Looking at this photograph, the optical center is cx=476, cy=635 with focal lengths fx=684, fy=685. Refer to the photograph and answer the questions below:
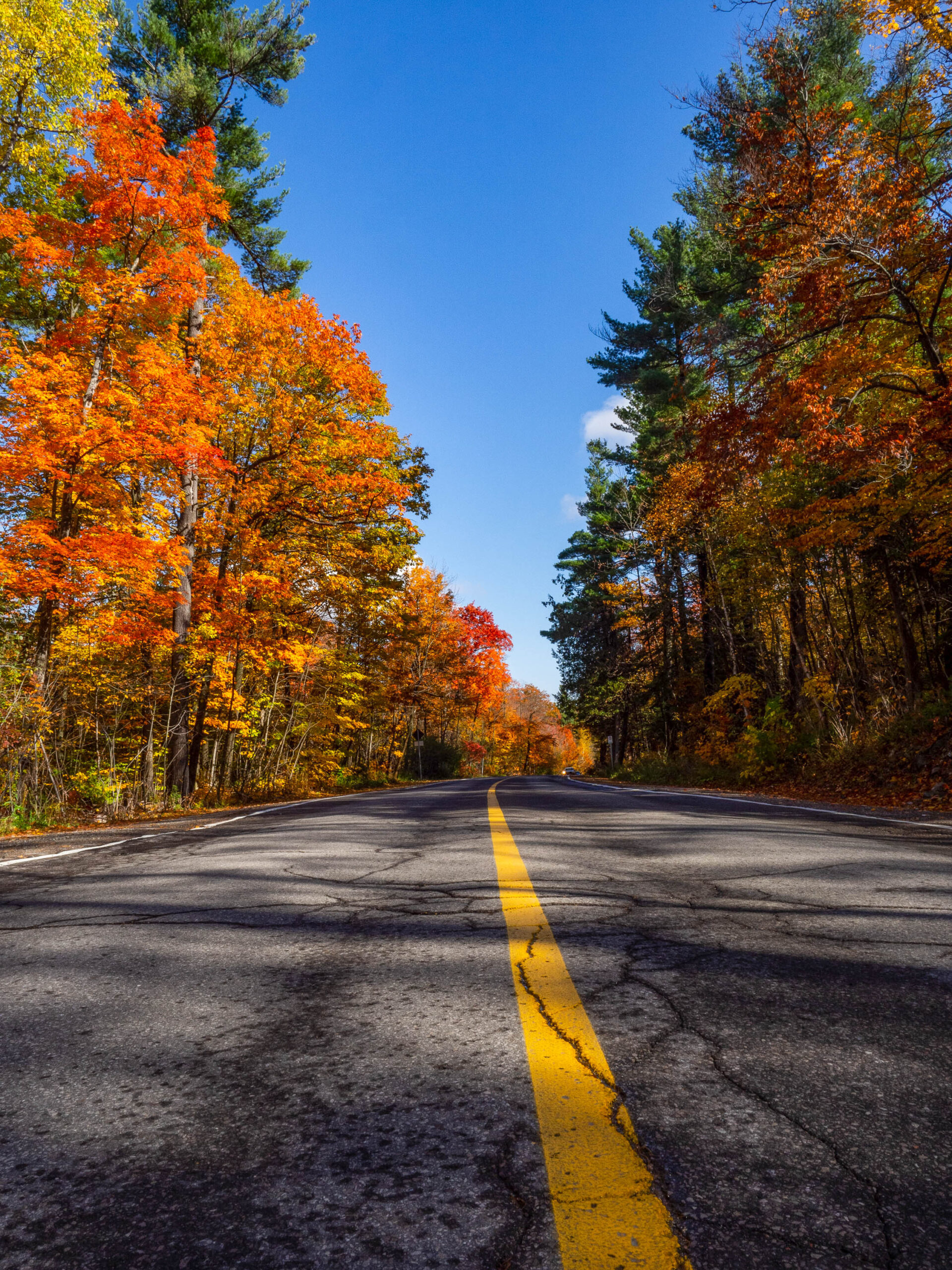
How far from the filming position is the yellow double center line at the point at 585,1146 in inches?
42.0

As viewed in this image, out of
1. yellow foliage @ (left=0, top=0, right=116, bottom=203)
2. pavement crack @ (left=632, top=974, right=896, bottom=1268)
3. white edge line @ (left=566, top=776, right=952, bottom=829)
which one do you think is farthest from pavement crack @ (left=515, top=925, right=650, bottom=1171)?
yellow foliage @ (left=0, top=0, right=116, bottom=203)

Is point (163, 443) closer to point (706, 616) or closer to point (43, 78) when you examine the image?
point (43, 78)

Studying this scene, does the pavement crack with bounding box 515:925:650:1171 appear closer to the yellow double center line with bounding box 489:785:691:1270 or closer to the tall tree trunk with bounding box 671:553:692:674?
the yellow double center line with bounding box 489:785:691:1270

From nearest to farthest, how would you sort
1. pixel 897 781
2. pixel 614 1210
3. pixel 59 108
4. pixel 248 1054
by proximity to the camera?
1. pixel 614 1210
2. pixel 248 1054
3. pixel 897 781
4. pixel 59 108

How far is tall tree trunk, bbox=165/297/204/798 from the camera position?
13.3 meters

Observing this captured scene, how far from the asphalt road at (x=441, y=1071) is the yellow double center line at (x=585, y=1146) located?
0.04 meters

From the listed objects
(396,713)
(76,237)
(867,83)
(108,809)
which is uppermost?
(867,83)

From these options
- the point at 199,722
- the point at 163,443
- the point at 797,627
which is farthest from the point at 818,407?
the point at 199,722

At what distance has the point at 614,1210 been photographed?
1151 mm

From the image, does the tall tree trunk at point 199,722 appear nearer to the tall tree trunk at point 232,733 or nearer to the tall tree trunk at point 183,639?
the tall tree trunk at point 183,639

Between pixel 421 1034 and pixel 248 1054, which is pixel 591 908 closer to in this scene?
pixel 421 1034

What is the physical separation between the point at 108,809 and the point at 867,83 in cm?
2160

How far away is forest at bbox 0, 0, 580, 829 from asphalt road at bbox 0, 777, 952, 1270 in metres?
7.56

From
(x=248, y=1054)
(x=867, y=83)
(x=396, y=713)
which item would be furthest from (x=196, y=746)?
(x=867, y=83)
